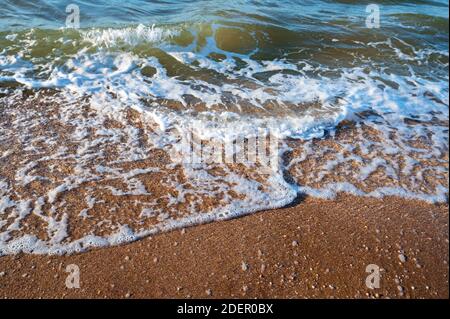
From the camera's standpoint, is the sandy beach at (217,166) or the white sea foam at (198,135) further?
the white sea foam at (198,135)

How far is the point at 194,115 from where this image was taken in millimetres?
4090

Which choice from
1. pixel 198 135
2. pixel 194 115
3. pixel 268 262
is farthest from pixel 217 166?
pixel 268 262

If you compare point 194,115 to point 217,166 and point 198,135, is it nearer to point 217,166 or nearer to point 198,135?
point 198,135

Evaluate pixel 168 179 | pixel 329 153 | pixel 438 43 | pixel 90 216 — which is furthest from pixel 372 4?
pixel 90 216

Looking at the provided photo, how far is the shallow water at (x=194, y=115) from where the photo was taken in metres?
2.94

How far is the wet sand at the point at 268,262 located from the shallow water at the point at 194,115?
161 millimetres

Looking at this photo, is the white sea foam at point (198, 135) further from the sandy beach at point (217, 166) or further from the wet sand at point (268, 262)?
the wet sand at point (268, 262)

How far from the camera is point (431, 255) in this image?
253 cm

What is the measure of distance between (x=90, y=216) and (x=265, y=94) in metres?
2.62

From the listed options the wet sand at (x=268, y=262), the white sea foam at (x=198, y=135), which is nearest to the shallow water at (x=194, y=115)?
the white sea foam at (x=198, y=135)

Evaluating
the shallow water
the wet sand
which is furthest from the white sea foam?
the wet sand

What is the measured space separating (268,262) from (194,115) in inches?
81.0

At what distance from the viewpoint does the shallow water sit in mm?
2939

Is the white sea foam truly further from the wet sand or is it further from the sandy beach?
the wet sand
